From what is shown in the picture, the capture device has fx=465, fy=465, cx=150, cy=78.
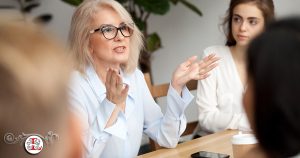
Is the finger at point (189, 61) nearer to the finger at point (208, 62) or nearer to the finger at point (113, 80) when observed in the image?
the finger at point (208, 62)

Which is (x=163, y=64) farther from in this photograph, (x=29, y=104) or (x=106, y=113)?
(x=29, y=104)

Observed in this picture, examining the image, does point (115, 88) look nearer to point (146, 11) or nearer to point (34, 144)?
point (34, 144)

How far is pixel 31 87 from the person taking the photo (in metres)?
0.55

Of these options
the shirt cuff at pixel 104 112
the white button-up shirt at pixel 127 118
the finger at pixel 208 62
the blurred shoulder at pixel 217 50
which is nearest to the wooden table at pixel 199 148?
the white button-up shirt at pixel 127 118

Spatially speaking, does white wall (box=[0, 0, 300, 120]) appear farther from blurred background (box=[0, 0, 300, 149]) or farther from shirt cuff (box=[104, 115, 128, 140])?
shirt cuff (box=[104, 115, 128, 140])

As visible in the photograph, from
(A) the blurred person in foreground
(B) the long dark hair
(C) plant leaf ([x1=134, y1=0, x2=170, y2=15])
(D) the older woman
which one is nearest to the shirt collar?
(D) the older woman

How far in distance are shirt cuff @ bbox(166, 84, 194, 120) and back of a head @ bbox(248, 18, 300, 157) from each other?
111cm

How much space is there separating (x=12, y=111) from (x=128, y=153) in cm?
128

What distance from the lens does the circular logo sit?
581 mm

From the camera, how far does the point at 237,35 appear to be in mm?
2361

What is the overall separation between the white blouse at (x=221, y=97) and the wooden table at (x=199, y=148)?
228mm

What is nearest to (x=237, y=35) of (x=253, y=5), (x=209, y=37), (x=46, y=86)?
(x=253, y=5)

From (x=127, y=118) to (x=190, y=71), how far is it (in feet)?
1.03

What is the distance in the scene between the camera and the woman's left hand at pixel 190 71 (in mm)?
1829
